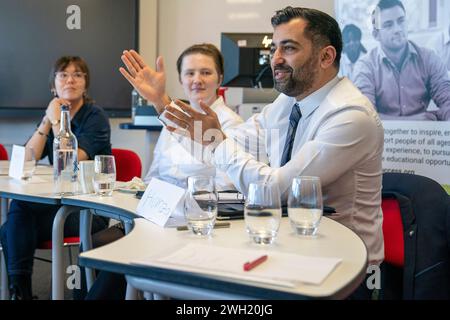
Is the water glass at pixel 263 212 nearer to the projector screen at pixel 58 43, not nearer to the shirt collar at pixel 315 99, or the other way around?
the shirt collar at pixel 315 99

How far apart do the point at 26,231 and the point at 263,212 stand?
1.54 m

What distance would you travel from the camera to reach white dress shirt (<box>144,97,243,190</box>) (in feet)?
8.21

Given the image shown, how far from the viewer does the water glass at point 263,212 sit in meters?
1.12

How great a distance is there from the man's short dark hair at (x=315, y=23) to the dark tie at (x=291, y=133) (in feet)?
0.73

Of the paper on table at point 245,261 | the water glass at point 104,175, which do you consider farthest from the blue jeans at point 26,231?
the paper on table at point 245,261

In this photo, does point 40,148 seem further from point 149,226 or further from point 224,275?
point 224,275

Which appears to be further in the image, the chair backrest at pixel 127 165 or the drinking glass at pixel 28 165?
the chair backrest at pixel 127 165

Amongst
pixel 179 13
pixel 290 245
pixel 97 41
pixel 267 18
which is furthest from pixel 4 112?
pixel 290 245

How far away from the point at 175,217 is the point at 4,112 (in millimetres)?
3472

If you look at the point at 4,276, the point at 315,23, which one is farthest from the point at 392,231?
the point at 4,276

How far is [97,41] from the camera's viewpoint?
442 cm

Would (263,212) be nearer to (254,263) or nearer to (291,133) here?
(254,263)

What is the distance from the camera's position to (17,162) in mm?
2236
